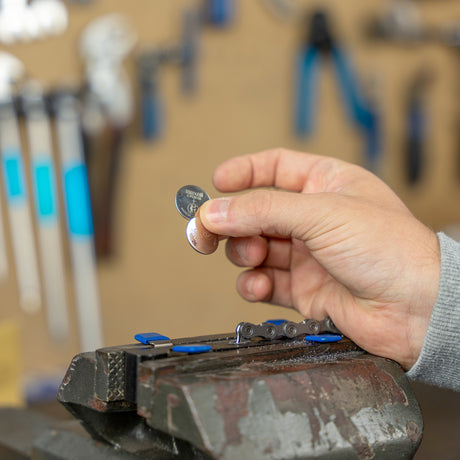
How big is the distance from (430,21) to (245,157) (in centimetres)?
209

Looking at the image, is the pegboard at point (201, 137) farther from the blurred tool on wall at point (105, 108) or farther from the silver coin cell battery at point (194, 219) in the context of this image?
the silver coin cell battery at point (194, 219)

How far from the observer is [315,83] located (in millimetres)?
2393

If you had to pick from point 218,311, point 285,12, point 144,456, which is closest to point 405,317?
point 144,456

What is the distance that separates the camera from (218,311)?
2.28 m

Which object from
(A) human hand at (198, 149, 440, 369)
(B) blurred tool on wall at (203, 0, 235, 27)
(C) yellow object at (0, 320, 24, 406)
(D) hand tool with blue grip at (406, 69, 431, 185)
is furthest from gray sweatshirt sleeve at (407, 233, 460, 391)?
(D) hand tool with blue grip at (406, 69, 431, 185)

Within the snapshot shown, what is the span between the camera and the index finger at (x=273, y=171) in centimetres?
98

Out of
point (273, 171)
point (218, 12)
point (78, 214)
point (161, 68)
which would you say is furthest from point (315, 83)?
point (273, 171)

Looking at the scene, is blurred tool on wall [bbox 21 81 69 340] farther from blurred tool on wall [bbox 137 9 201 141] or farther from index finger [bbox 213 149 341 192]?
index finger [bbox 213 149 341 192]

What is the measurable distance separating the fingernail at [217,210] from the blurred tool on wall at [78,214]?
1.21 metres

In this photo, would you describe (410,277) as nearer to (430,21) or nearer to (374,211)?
(374,211)

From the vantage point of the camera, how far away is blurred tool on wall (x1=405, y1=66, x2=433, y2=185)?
103 inches

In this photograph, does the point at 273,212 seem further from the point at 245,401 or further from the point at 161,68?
the point at 161,68

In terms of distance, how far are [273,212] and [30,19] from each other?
136 centimetres

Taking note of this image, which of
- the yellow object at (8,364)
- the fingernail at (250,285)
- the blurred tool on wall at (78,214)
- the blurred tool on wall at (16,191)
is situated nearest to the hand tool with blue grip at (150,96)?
the blurred tool on wall at (78,214)
